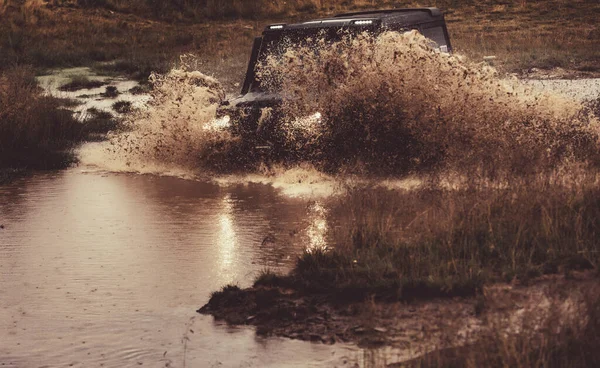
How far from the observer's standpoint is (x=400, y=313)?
709 centimetres

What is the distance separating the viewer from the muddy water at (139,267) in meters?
6.70

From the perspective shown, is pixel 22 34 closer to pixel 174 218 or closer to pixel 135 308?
pixel 174 218

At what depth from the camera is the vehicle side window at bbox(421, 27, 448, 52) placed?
13930 millimetres

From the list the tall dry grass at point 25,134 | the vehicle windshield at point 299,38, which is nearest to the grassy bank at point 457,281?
the vehicle windshield at point 299,38

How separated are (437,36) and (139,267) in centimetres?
668

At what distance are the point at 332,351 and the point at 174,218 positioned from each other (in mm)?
5197

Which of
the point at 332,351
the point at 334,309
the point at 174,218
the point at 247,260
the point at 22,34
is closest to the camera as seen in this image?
the point at 332,351

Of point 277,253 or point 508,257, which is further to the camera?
point 277,253

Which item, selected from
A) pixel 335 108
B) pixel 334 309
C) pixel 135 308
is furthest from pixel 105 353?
pixel 335 108

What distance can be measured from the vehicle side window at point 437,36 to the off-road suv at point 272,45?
24 millimetres

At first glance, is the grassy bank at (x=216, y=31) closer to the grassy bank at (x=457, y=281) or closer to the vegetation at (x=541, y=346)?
the grassy bank at (x=457, y=281)

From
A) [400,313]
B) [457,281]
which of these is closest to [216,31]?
[457,281]

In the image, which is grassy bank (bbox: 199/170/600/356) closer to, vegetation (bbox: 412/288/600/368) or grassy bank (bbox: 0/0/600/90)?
vegetation (bbox: 412/288/600/368)

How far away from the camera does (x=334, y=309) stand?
24.0ft
